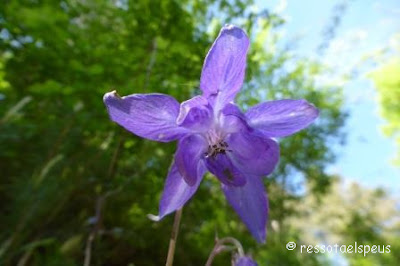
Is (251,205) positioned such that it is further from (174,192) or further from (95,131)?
(95,131)

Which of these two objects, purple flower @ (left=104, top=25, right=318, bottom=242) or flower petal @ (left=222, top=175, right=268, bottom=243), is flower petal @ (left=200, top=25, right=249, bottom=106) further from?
flower petal @ (left=222, top=175, right=268, bottom=243)

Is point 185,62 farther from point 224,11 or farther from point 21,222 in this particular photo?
point 21,222

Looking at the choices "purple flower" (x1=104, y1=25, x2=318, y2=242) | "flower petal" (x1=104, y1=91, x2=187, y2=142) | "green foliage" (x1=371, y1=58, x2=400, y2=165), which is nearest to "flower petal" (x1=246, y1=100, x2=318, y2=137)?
"purple flower" (x1=104, y1=25, x2=318, y2=242)

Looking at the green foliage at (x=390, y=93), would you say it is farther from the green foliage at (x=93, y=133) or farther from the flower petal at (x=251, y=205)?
the flower petal at (x=251, y=205)

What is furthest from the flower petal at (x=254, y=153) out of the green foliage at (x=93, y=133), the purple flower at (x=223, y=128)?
the green foliage at (x=93, y=133)

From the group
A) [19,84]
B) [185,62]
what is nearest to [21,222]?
[185,62]

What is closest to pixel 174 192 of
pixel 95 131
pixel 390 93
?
pixel 95 131
